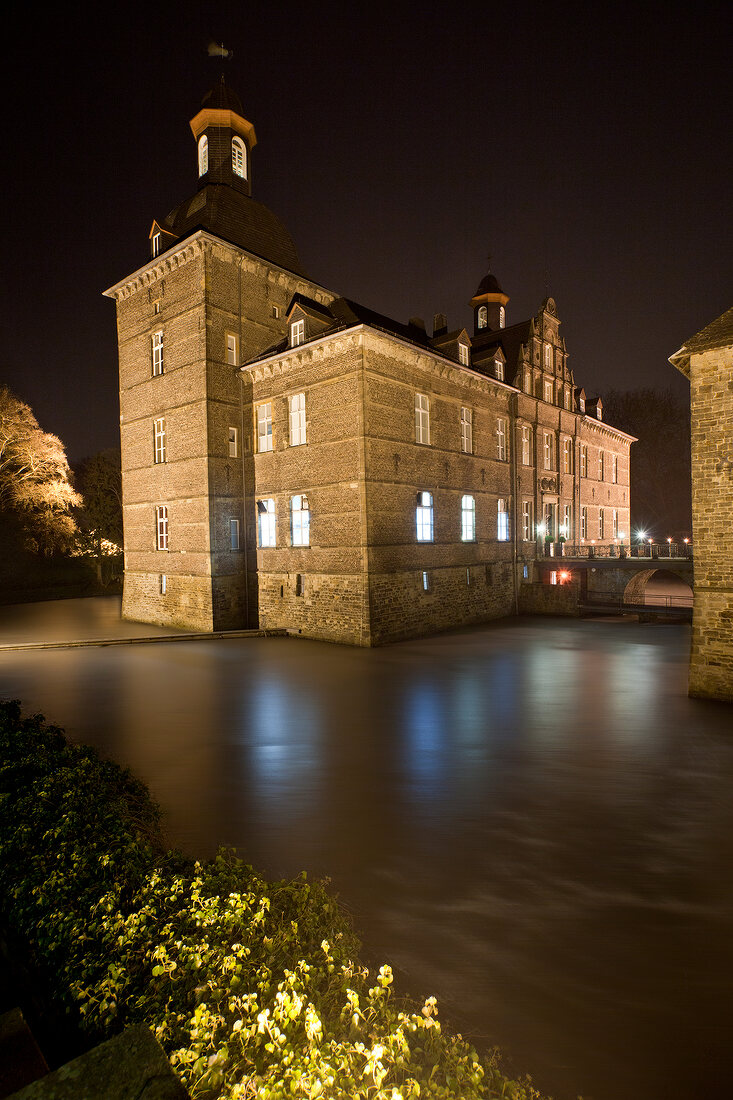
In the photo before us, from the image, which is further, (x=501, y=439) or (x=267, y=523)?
(x=501, y=439)

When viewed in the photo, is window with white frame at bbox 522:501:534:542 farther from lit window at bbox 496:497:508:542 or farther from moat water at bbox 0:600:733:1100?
moat water at bbox 0:600:733:1100

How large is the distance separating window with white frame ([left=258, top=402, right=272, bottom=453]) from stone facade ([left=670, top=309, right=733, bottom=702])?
14546mm

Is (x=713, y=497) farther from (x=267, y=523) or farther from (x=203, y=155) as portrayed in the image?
(x=203, y=155)

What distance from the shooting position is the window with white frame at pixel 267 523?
2203 cm

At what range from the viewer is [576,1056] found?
3.78 meters

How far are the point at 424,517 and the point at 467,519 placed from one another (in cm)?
363

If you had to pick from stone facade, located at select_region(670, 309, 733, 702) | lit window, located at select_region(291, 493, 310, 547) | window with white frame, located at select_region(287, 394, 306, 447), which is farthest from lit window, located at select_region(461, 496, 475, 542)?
stone facade, located at select_region(670, 309, 733, 702)

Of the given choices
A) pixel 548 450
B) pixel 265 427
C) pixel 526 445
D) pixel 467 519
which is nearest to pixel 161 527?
pixel 265 427

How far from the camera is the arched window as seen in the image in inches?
964

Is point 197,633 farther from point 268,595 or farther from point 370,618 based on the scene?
point 370,618

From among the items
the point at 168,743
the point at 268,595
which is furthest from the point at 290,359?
the point at 168,743

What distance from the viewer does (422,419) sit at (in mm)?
21953

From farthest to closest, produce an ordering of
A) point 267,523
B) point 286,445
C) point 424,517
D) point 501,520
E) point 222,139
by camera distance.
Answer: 1. point 501,520
2. point 222,139
3. point 267,523
4. point 424,517
5. point 286,445

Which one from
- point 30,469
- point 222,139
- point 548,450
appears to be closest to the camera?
point 222,139
